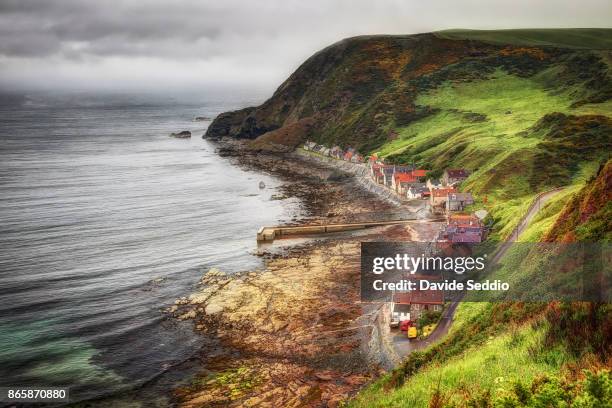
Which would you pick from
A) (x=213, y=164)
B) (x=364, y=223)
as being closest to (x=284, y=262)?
(x=364, y=223)

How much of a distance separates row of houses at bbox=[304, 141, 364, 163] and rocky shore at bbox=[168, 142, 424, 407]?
7695cm

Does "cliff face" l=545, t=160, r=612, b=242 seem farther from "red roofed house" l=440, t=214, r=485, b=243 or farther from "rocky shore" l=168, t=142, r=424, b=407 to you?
"red roofed house" l=440, t=214, r=485, b=243

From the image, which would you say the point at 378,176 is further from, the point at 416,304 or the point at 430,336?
the point at 430,336

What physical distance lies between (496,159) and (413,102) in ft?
316

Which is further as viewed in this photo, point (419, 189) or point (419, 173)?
point (419, 173)

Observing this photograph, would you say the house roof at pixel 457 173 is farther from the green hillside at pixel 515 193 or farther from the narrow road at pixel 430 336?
the narrow road at pixel 430 336

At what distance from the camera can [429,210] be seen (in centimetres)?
9438

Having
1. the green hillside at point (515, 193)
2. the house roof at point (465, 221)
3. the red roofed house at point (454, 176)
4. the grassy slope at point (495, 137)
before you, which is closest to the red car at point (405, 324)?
the green hillside at point (515, 193)

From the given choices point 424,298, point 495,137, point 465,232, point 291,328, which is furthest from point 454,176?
point 291,328

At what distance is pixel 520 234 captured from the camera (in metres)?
53.6

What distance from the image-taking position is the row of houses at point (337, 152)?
159 meters

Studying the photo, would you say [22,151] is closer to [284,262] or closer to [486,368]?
[284,262]

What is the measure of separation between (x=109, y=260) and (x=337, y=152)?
351 ft

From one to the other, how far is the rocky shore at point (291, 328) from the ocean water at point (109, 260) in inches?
143
